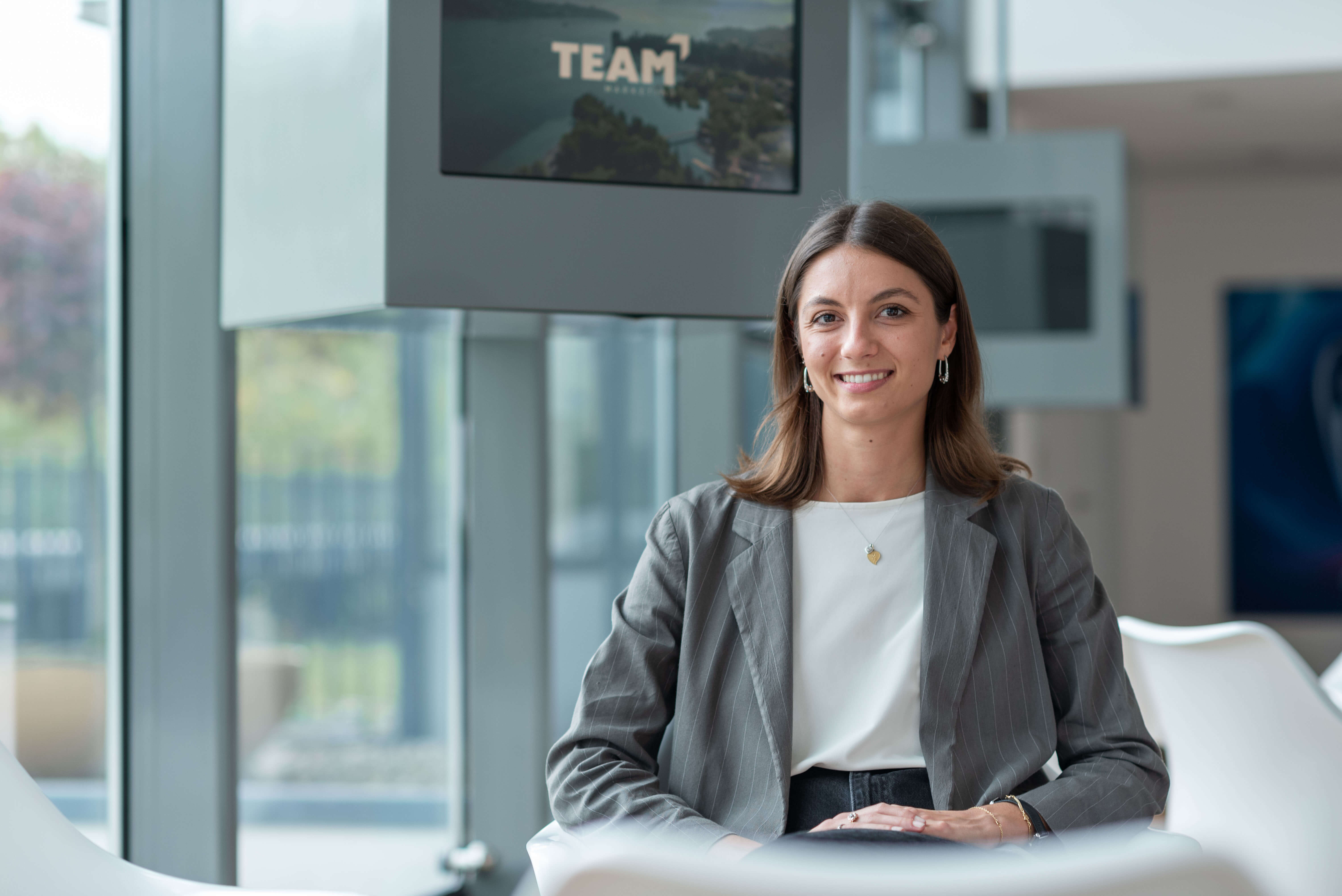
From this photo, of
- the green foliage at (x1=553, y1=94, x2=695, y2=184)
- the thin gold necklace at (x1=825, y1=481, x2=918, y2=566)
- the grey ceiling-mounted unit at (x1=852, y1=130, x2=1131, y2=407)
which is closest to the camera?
the thin gold necklace at (x1=825, y1=481, x2=918, y2=566)

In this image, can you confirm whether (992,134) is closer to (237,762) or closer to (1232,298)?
(1232,298)

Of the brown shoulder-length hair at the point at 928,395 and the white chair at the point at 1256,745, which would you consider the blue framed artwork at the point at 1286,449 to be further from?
the brown shoulder-length hair at the point at 928,395

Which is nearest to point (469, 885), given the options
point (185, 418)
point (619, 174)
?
point (185, 418)

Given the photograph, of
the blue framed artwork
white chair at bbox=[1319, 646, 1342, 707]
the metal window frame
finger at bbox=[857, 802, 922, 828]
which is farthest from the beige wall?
finger at bbox=[857, 802, 922, 828]

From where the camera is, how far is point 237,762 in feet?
6.54

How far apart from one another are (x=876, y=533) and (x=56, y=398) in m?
1.28

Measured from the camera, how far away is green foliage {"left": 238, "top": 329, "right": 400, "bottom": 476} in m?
2.36

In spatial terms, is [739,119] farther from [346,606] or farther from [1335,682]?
[1335,682]

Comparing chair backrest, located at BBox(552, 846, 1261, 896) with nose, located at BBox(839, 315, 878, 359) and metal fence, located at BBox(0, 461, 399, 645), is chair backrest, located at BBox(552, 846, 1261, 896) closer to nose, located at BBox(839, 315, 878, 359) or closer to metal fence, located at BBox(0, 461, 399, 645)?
nose, located at BBox(839, 315, 878, 359)

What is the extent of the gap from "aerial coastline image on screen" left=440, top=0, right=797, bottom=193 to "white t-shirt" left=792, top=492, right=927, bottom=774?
531mm

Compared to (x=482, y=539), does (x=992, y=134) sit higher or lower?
higher

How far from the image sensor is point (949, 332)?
1582 mm

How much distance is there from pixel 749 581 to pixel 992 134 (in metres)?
4.27

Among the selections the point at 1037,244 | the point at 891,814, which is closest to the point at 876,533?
the point at 891,814
